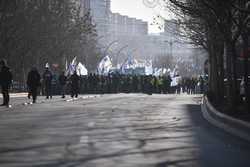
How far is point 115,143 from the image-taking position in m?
15.0

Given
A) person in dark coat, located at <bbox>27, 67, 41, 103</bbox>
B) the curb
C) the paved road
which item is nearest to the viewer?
the paved road

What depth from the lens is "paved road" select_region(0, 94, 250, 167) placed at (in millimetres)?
12133

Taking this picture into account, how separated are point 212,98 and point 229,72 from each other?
660 cm

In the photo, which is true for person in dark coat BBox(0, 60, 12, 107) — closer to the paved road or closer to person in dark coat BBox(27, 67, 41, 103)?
person in dark coat BBox(27, 67, 41, 103)

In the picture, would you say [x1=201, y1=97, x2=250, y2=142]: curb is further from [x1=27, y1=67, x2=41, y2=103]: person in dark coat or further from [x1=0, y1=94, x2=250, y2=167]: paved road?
[x1=27, y1=67, x2=41, y2=103]: person in dark coat

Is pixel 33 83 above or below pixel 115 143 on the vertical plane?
above

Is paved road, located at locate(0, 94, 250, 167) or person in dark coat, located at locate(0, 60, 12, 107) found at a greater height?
person in dark coat, located at locate(0, 60, 12, 107)

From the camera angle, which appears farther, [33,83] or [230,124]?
[33,83]

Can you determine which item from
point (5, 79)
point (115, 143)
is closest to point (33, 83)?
point (5, 79)

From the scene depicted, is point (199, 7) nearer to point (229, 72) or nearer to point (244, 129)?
point (229, 72)

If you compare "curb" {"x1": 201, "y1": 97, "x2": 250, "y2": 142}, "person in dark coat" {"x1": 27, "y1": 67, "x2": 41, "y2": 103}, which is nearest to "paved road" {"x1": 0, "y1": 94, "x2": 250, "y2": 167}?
"curb" {"x1": 201, "y1": 97, "x2": 250, "y2": 142}

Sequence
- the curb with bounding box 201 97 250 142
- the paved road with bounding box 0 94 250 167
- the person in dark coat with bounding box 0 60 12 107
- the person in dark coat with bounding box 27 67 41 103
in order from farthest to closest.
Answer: the person in dark coat with bounding box 27 67 41 103, the person in dark coat with bounding box 0 60 12 107, the curb with bounding box 201 97 250 142, the paved road with bounding box 0 94 250 167

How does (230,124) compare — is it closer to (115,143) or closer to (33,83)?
(115,143)

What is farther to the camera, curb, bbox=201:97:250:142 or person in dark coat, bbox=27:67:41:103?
person in dark coat, bbox=27:67:41:103
